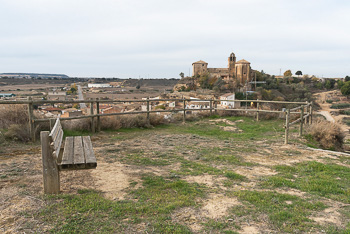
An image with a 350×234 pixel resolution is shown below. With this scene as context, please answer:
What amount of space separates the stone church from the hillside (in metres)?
71.7

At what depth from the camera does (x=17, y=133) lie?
6.60 metres

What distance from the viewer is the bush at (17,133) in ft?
21.5

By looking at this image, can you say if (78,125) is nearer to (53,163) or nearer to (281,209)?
(53,163)

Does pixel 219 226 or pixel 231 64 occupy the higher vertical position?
pixel 231 64

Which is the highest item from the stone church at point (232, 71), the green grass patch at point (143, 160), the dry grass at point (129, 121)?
the stone church at point (232, 71)

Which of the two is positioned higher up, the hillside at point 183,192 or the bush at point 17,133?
the bush at point 17,133

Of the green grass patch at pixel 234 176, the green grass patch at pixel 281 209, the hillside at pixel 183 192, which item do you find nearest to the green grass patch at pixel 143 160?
the hillside at pixel 183 192

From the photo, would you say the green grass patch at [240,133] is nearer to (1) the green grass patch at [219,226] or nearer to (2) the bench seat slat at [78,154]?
(2) the bench seat slat at [78,154]

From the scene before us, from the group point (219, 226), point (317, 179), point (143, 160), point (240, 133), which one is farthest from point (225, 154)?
point (240, 133)

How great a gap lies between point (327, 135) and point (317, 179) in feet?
13.6

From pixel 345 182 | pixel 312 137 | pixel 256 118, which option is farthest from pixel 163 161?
pixel 256 118

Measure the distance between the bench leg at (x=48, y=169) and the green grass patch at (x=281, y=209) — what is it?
2.29 metres

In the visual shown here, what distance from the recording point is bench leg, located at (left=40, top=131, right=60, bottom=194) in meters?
3.14

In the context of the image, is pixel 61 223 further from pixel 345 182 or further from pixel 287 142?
pixel 287 142
